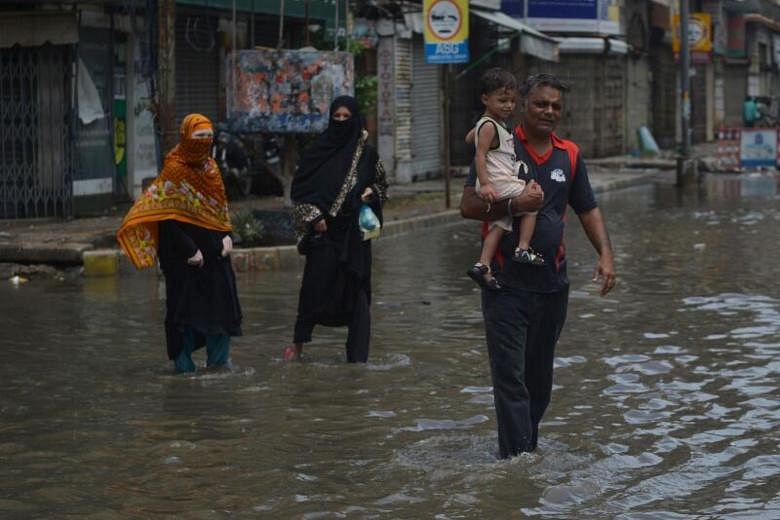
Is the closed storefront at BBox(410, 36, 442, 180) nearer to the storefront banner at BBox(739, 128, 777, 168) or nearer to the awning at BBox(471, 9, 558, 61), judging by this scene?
the awning at BBox(471, 9, 558, 61)

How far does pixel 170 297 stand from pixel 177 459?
2.45 m

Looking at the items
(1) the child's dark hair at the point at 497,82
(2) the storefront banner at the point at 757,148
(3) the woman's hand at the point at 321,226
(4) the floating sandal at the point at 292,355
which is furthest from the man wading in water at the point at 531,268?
(2) the storefront banner at the point at 757,148

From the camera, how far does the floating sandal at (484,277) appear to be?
265 inches

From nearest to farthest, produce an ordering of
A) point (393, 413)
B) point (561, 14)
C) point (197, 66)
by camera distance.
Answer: point (393, 413) → point (197, 66) → point (561, 14)

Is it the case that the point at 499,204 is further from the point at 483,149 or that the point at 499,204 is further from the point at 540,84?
the point at 540,84

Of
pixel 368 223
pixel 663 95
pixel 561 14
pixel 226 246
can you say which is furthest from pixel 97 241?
pixel 663 95

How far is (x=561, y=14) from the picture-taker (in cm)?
3947

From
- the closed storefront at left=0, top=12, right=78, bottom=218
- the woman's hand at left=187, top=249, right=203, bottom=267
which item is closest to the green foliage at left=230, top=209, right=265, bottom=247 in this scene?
the closed storefront at left=0, top=12, right=78, bottom=218

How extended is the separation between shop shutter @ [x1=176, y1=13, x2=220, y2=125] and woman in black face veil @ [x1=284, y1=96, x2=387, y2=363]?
12.0 m

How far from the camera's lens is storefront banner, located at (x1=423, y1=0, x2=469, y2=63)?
2195 centimetres

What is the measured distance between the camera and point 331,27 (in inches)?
1015

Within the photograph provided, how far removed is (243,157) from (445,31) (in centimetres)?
337

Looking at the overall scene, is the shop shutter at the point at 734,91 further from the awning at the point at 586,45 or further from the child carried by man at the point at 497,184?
the child carried by man at the point at 497,184

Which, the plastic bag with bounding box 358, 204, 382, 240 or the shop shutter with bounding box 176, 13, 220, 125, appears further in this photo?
the shop shutter with bounding box 176, 13, 220, 125
